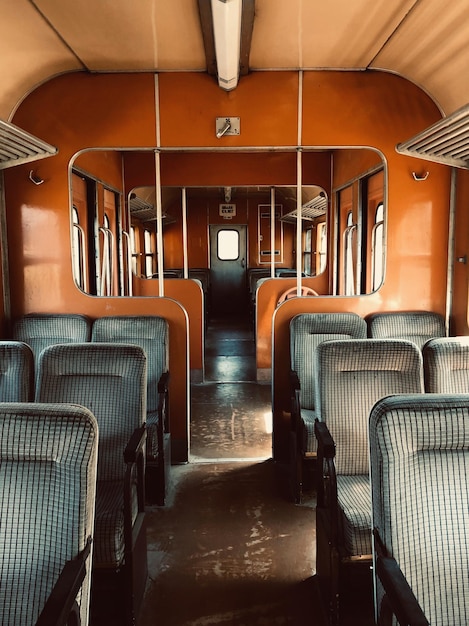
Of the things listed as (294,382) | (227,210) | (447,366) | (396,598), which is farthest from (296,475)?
(227,210)

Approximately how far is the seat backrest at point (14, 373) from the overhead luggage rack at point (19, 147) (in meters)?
1.19

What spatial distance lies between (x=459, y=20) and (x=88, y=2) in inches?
79.4

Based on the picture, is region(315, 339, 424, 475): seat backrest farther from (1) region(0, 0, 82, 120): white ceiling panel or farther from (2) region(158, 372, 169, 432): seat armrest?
(1) region(0, 0, 82, 120): white ceiling panel

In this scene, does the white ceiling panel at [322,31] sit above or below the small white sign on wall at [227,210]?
above

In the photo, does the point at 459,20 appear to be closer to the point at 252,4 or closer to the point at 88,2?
the point at 252,4

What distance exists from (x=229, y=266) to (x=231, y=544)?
9.63 metres

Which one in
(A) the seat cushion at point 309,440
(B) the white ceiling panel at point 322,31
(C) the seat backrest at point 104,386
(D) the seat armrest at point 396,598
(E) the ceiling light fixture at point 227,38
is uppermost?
(B) the white ceiling panel at point 322,31

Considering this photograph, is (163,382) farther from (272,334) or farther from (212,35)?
(212,35)

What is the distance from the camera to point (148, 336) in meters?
3.63

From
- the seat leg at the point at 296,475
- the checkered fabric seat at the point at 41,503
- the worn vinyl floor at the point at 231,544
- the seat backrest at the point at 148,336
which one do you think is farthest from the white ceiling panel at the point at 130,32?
the worn vinyl floor at the point at 231,544

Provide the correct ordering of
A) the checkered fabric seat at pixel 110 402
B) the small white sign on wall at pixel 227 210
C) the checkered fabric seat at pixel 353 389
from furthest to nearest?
the small white sign on wall at pixel 227 210 → the checkered fabric seat at pixel 353 389 → the checkered fabric seat at pixel 110 402

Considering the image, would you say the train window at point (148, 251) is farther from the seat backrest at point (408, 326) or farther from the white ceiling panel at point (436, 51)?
the white ceiling panel at point (436, 51)

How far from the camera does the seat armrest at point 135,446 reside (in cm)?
222

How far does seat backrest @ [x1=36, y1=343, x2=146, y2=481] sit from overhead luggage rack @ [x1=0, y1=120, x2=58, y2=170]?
1288mm
